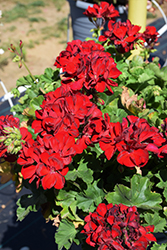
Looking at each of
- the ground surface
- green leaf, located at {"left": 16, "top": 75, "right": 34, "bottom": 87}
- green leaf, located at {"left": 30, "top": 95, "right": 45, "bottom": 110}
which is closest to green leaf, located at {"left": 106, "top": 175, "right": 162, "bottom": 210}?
green leaf, located at {"left": 30, "top": 95, "right": 45, "bottom": 110}

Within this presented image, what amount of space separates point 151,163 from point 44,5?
5.29m

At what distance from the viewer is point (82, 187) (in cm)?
83

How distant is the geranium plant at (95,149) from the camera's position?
575 millimetres

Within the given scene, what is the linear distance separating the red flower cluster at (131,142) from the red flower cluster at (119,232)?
0.11 meters

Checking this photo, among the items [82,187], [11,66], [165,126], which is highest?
[165,126]

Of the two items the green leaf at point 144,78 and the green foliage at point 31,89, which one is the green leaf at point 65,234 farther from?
the green leaf at point 144,78

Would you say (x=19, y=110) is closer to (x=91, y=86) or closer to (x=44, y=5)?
(x=91, y=86)

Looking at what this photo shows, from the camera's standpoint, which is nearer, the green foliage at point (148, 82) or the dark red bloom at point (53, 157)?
the dark red bloom at point (53, 157)

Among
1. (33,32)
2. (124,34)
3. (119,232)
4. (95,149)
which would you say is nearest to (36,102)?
(95,149)

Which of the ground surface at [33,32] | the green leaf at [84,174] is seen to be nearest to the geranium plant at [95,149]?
the green leaf at [84,174]

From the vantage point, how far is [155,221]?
752mm

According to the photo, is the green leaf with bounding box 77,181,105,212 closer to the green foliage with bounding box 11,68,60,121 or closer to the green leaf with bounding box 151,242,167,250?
the green leaf with bounding box 151,242,167,250

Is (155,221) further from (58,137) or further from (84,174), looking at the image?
(58,137)

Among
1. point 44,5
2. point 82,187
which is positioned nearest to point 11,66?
point 44,5
